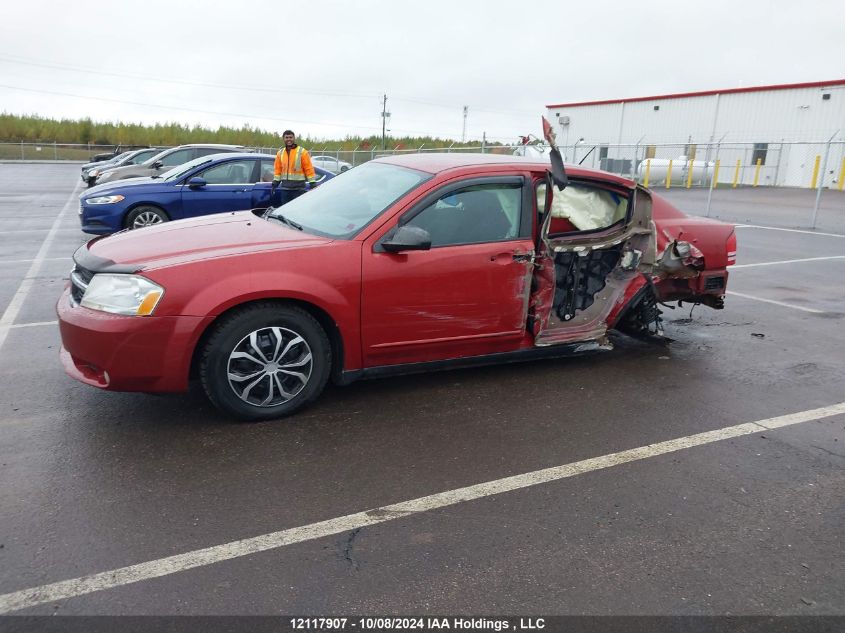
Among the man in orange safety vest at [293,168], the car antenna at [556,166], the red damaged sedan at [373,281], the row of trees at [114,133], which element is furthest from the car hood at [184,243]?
the row of trees at [114,133]

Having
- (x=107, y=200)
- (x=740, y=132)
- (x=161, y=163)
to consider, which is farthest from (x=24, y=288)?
(x=740, y=132)

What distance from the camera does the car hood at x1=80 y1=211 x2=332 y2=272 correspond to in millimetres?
4145

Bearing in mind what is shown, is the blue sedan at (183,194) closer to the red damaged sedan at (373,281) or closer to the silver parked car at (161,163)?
the silver parked car at (161,163)

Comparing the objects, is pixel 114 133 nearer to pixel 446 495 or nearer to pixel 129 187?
pixel 129 187

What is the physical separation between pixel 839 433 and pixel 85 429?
15.4 ft

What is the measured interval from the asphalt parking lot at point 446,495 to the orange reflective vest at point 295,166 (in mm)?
5576

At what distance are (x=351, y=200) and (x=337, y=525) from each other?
103 inches

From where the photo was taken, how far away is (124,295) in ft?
13.1

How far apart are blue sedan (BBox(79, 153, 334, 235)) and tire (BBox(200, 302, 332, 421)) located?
7.45m

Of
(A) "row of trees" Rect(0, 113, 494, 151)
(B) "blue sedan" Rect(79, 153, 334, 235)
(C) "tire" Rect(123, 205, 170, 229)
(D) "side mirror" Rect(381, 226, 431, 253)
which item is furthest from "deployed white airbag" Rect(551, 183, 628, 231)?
(A) "row of trees" Rect(0, 113, 494, 151)

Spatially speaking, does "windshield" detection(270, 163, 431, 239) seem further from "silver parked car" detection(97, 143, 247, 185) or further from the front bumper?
"silver parked car" detection(97, 143, 247, 185)

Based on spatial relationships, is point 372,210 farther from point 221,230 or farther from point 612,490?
point 612,490

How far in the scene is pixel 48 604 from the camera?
2613 mm

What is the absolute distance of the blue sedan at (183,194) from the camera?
11.0 meters
